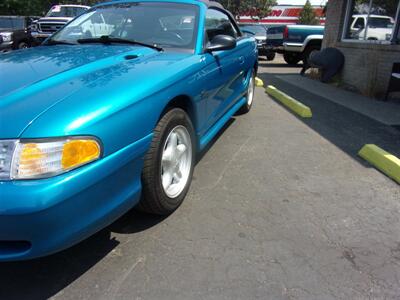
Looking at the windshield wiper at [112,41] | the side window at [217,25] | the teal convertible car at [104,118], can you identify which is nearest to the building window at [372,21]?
the side window at [217,25]

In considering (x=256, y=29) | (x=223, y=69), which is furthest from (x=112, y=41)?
(x=256, y=29)

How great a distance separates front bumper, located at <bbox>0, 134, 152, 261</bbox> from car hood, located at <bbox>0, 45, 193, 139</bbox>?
324 millimetres

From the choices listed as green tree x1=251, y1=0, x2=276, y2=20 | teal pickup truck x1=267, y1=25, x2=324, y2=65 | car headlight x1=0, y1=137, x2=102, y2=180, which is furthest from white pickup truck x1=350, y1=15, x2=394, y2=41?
green tree x1=251, y1=0, x2=276, y2=20

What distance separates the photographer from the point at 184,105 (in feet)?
10.2

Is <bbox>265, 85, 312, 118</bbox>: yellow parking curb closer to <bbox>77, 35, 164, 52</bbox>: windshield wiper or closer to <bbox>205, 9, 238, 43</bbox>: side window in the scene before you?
<bbox>205, 9, 238, 43</bbox>: side window

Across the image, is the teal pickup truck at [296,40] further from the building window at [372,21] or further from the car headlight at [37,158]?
the car headlight at [37,158]

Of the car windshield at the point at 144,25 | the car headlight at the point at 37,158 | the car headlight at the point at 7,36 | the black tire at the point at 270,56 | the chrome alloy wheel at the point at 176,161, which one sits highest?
the car windshield at the point at 144,25

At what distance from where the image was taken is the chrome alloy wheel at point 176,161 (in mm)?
2850

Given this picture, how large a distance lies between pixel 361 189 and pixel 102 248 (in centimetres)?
245

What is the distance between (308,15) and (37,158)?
4174 cm

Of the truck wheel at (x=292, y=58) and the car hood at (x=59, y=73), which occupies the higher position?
the car hood at (x=59, y=73)

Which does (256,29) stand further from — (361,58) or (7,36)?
(7,36)

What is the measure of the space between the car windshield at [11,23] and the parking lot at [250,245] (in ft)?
47.1

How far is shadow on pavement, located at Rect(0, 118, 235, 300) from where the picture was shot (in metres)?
2.16
